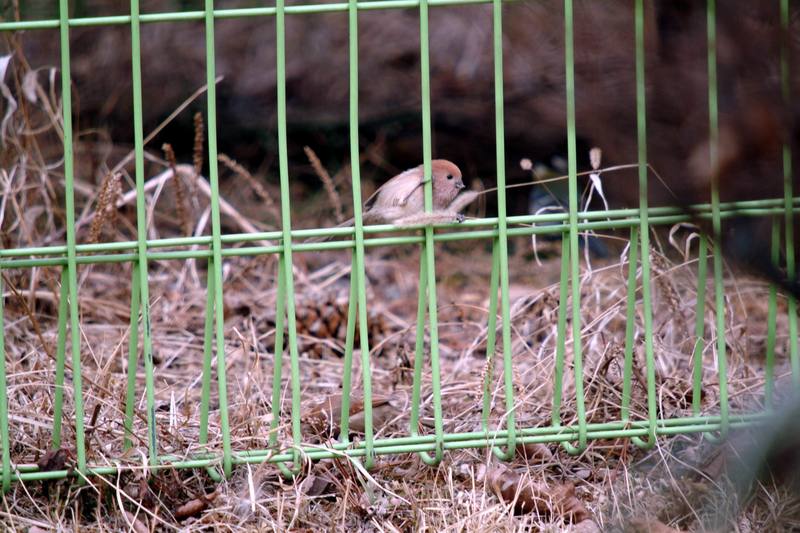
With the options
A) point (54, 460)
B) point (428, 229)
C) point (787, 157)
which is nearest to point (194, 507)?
point (54, 460)

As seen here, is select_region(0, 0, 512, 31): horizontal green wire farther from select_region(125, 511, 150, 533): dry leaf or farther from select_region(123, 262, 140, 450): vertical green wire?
select_region(125, 511, 150, 533): dry leaf

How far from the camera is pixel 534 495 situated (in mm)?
2164

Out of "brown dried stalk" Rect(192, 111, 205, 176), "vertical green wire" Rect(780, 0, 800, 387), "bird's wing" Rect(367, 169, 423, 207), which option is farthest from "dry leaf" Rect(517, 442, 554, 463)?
"vertical green wire" Rect(780, 0, 800, 387)

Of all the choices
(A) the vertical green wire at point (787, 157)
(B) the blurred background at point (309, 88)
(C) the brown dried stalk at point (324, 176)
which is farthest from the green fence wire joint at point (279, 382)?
(B) the blurred background at point (309, 88)

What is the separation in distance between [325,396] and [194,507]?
0.63m

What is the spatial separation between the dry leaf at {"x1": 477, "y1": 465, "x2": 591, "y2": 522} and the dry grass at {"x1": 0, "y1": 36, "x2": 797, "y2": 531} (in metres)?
0.03

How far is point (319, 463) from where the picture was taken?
2.25 meters

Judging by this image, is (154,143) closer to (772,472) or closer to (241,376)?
(241,376)

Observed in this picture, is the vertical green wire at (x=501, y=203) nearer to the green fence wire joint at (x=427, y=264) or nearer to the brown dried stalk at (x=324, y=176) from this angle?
the green fence wire joint at (x=427, y=264)

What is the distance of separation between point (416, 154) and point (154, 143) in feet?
4.77

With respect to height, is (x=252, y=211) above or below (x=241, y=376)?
above

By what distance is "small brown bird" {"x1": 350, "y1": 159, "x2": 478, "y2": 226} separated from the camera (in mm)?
2105

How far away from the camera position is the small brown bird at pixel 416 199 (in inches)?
82.9

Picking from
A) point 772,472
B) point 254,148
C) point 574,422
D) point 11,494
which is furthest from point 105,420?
point 254,148
